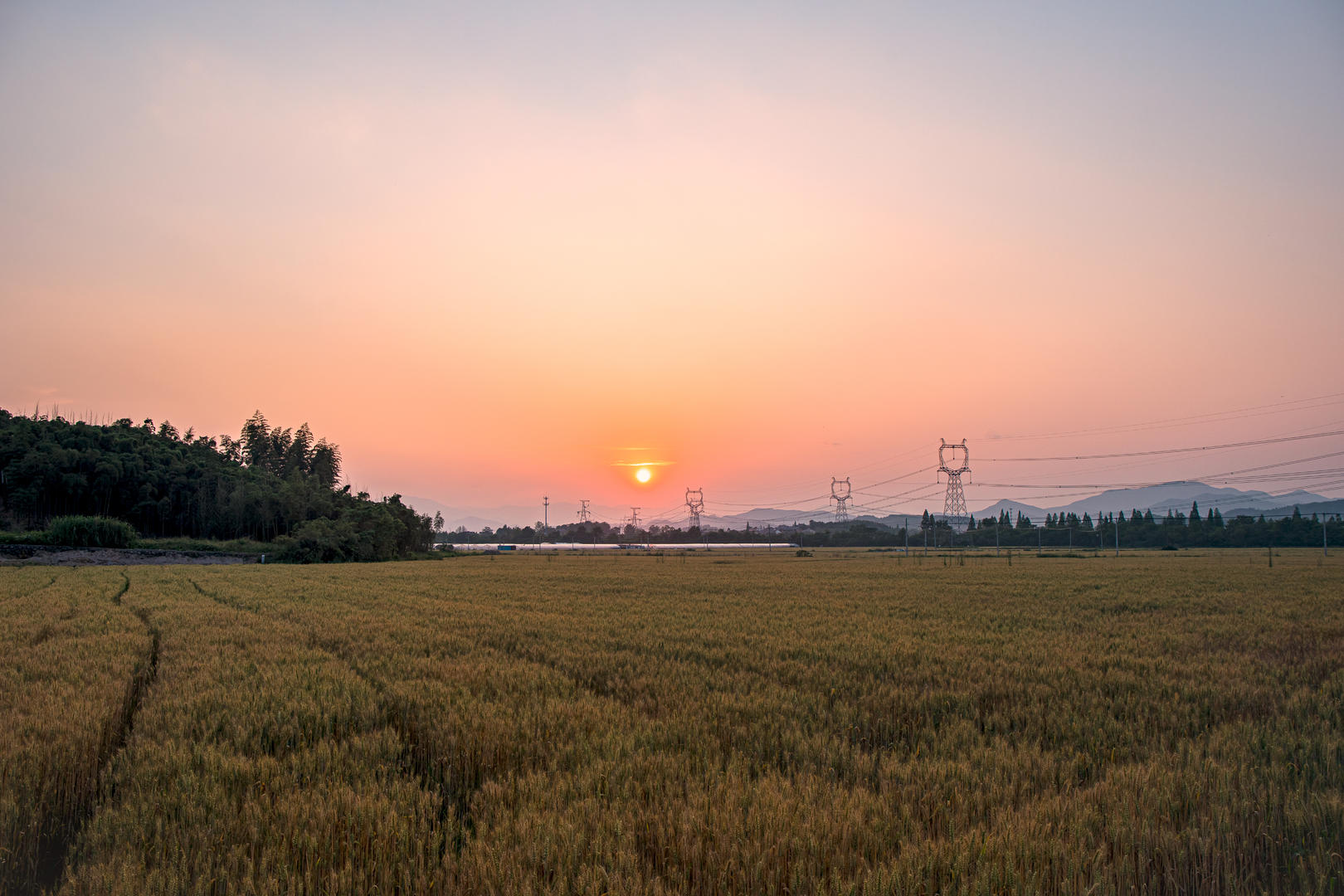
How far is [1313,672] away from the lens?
10.0m

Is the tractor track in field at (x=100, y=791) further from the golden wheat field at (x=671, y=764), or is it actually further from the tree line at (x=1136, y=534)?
the tree line at (x=1136, y=534)

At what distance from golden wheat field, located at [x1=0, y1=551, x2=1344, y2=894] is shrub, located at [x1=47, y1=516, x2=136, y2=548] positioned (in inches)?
2721

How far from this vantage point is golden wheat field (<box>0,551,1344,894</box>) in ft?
12.5

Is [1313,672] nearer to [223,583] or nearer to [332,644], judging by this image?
[332,644]

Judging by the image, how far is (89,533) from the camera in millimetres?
66000

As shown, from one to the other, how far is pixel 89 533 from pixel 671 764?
279ft

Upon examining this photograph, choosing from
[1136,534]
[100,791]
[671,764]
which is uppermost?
[671,764]

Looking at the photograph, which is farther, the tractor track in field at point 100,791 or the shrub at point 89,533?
the shrub at point 89,533

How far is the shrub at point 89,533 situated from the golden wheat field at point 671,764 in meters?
69.1

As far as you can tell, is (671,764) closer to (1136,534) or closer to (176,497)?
(176,497)

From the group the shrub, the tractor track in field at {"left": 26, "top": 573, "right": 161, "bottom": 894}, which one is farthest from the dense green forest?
the tractor track in field at {"left": 26, "top": 573, "right": 161, "bottom": 894}

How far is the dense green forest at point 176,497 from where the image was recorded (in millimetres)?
75625

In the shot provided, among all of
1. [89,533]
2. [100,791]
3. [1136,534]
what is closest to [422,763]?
[100,791]

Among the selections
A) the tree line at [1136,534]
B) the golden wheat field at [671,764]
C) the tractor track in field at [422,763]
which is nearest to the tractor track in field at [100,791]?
the golden wheat field at [671,764]
